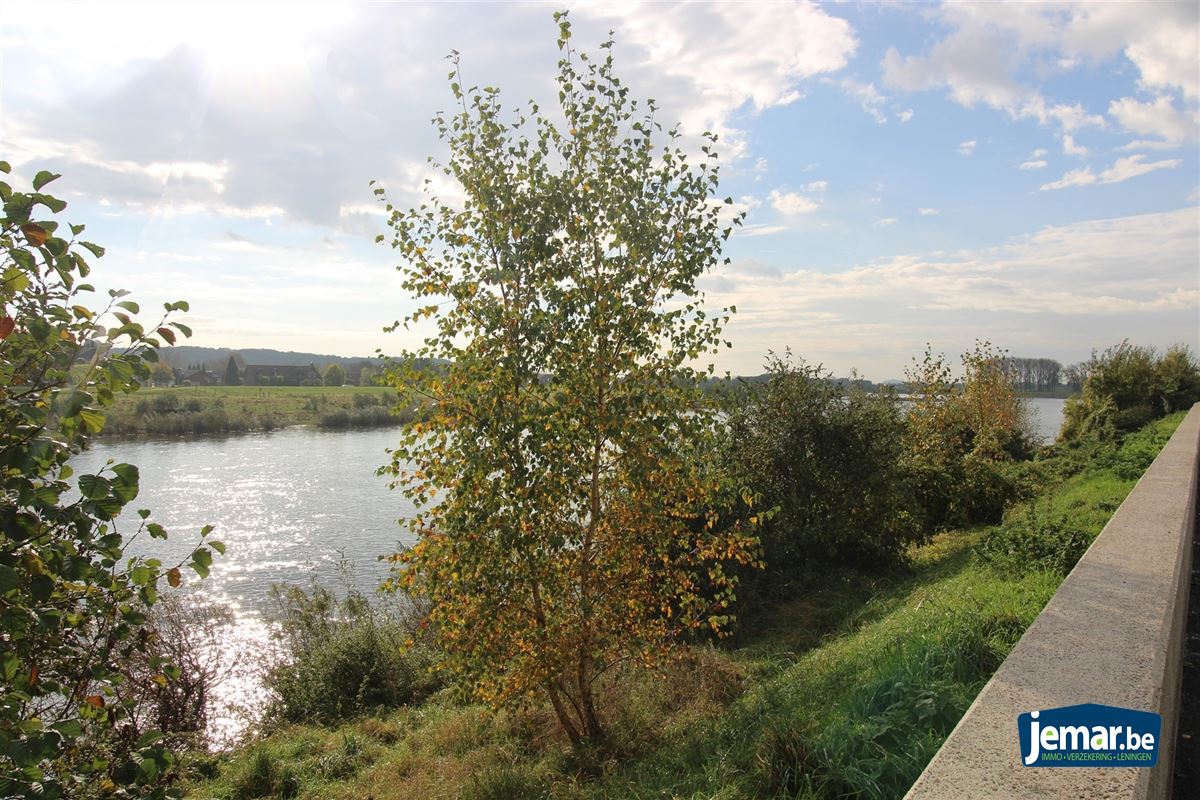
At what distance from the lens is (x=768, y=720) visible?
5.07 meters

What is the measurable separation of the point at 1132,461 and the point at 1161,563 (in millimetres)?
9024

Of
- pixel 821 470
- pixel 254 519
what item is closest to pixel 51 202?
pixel 821 470

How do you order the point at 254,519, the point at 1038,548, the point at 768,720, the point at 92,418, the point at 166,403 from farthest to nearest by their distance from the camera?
the point at 166,403
the point at 254,519
the point at 1038,548
the point at 768,720
the point at 92,418

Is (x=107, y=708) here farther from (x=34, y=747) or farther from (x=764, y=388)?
(x=764, y=388)

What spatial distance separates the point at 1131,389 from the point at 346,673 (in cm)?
3010

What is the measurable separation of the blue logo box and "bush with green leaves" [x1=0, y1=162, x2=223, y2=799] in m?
3.34

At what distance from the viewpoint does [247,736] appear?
10391 mm

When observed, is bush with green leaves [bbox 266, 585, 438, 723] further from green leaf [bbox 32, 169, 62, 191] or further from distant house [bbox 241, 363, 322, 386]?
distant house [bbox 241, 363, 322, 386]

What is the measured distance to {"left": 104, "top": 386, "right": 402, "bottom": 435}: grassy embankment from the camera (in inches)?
1610

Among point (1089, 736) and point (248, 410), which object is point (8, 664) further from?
point (248, 410)

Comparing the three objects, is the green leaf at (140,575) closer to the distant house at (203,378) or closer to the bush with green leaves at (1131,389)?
the bush with green leaves at (1131,389)

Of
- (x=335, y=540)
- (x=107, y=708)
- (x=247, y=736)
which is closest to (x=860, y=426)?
(x=247, y=736)

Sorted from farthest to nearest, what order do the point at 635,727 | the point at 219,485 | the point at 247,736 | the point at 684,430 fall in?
the point at 219,485 < the point at 247,736 < the point at 635,727 < the point at 684,430

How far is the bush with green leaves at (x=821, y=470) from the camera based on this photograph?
1204 cm
